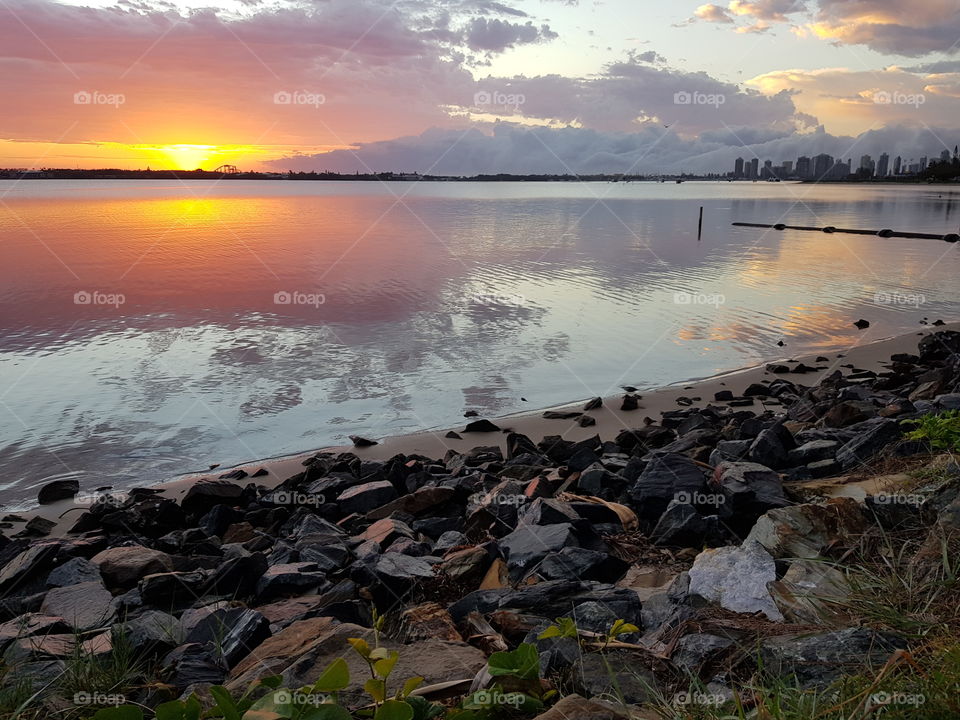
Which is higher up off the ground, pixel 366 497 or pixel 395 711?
pixel 395 711

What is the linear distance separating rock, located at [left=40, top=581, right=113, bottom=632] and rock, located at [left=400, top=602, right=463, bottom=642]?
7.52 ft

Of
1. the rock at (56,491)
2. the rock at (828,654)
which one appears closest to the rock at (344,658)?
the rock at (828,654)

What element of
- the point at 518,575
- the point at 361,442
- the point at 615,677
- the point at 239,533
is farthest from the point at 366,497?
the point at 615,677

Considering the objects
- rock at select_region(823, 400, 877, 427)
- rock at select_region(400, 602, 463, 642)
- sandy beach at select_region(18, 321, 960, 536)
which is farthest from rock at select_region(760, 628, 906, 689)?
sandy beach at select_region(18, 321, 960, 536)

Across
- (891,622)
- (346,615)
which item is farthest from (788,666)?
(346,615)

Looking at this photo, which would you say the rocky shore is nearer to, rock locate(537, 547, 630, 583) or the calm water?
rock locate(537, 547, 630, 583)

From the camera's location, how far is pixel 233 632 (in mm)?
4570

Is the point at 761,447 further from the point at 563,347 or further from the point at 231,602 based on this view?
the point at 563,347

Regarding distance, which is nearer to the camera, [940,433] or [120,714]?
[120,714]

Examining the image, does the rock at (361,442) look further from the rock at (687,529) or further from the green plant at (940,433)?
the green plant at (940,433)

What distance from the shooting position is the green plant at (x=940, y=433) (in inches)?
226

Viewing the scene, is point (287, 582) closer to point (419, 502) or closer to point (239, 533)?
point (419, 502)

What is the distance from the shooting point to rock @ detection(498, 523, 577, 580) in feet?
17.0

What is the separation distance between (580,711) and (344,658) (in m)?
1.43
